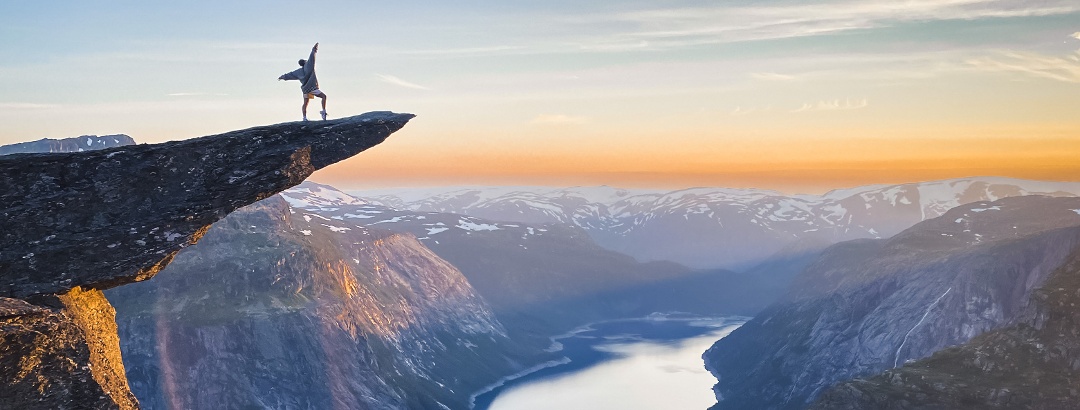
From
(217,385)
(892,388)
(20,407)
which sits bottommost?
(217,385)

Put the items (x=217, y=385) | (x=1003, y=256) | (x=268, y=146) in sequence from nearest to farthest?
(x=268, y=146), (x=217, y=385), (x=1003, y=256)

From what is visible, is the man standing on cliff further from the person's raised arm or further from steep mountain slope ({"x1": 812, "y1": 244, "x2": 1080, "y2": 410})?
steep mountain slope ({"x1": 812, "y1": 244, "x2": 1080, "y2": 410})

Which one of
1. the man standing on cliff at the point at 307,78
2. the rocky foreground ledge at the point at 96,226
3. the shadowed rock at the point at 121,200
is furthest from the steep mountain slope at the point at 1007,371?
the rocky foreground ledge at the point at 96,226

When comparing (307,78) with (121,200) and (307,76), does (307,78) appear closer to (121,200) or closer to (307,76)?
(307,76)

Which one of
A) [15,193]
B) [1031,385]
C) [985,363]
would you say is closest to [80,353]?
[15,193]

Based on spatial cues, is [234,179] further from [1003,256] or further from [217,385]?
[1003,256]

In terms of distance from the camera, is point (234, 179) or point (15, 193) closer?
point (15, 193)

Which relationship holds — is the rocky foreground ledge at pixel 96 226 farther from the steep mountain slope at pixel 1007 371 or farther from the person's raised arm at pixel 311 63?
the steep mountain slope at pixel 1007 371
